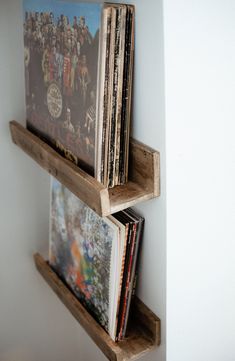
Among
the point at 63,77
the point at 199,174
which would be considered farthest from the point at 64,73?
the point at 199,174

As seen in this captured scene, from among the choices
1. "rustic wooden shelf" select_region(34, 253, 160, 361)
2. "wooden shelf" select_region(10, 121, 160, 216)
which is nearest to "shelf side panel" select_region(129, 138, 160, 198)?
"wooden shelf" select_region(10, 121, 160, 216)

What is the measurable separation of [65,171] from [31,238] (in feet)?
1.62

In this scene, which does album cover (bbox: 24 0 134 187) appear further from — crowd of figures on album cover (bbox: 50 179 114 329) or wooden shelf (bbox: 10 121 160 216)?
crowd of figures on album cover (bbox: 50 179 114 329)

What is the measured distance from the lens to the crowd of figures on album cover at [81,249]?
→ 3.09 ft

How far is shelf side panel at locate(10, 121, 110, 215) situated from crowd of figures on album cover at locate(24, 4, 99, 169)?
0.09 ft

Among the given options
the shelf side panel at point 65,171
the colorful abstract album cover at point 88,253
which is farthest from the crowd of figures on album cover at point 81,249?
the shelf side panel at point 65,171

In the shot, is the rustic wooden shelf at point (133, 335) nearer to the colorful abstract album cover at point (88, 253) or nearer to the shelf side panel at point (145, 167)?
the colorful abstract album cover at point (88, 253)

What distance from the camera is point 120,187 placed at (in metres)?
0.85

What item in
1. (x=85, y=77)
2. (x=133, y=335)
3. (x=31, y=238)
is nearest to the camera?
(x=85, y=77)

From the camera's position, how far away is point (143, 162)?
81cm

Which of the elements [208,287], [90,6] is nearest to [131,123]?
[90,6]

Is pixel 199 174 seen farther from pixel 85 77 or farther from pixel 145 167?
pixel 85 77

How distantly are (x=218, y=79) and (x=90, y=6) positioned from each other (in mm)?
243

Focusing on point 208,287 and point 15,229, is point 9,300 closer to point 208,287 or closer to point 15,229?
point 15,229
